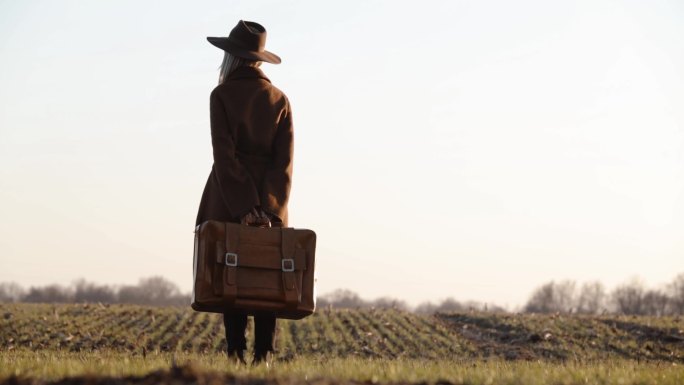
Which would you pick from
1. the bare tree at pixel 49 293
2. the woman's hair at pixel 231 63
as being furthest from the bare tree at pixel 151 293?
the woman's hair at pixel 231 63

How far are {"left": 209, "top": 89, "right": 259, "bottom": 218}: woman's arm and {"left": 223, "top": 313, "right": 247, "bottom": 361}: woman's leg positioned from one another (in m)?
0.78

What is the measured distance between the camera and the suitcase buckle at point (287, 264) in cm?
743

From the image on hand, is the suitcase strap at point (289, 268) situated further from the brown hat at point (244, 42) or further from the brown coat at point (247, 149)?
the brown hat at point (244, 42)

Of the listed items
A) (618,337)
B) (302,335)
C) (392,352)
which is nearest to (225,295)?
(392,352)

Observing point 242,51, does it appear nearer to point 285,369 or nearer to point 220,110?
point 220,110

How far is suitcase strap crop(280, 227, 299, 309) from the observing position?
7.43 meters

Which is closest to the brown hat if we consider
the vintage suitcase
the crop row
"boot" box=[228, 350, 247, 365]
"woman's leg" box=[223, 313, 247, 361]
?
the vintage suitcase

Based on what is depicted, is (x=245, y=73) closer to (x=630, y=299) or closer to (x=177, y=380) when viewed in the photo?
(x=177, y=380)

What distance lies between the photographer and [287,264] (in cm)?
746

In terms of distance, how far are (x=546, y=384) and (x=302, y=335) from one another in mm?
14089

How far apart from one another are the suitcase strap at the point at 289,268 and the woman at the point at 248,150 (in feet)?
1.17

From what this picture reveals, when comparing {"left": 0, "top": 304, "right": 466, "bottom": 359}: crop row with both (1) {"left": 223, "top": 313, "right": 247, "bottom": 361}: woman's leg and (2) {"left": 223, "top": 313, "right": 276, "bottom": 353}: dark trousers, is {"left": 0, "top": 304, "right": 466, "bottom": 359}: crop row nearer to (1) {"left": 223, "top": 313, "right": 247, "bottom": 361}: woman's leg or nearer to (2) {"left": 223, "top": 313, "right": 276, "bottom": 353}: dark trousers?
(2) {"left": 223, "top": 313, "right": 276, "bottom": 353}: dark trousers

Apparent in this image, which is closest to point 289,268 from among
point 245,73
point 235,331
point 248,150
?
point 235,331

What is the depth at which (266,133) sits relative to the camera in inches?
314
